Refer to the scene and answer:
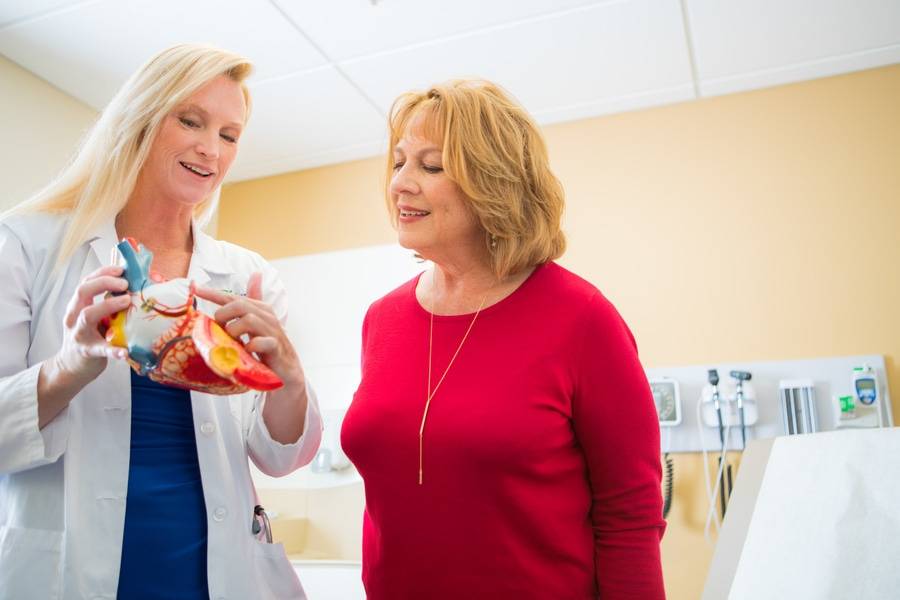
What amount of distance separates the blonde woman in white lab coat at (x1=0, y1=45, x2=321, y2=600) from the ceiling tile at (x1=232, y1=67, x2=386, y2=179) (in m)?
1.54

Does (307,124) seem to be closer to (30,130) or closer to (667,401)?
(30,130)

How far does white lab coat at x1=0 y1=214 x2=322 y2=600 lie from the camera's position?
0.88m

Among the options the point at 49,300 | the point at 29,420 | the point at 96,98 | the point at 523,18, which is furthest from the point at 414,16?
the point at 29,420

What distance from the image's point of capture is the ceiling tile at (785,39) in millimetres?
2207

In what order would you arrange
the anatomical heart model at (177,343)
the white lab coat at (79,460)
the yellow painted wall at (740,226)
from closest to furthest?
1. the anatomical heart model at (177,343)
2. the white lab coat at (79,460)
3. the yellow painted wall at (740,226)

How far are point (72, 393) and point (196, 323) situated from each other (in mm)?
207

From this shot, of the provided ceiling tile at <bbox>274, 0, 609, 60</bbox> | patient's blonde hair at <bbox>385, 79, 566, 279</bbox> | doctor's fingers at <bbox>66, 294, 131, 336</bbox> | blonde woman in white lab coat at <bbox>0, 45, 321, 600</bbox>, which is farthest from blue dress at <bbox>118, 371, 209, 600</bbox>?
ceiling tile at <bbox>274, 0, 609, 60</bbox>

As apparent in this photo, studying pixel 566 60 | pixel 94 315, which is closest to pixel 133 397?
pixel 94 315

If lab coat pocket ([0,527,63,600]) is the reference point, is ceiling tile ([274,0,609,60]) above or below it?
above

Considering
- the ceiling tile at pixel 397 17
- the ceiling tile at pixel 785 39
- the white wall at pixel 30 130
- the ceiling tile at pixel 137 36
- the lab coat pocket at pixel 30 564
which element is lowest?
the lab coat pocket at pixel 30 564

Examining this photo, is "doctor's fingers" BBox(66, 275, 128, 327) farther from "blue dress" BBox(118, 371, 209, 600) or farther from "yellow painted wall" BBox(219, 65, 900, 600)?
"yellow painted wall" BBox(219, 65, 900, 600)

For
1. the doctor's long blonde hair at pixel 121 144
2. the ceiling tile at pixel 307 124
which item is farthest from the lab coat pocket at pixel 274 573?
the ceiling tile at pixel 307 124

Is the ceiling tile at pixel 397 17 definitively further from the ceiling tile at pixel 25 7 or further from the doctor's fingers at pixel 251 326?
the doctor's fingers at pixel 251 326

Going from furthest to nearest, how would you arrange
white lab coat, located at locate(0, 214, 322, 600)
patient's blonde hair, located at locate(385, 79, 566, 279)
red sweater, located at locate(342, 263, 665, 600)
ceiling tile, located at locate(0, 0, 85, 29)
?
ceiling tile, located at locate(0, 0, 85, 29), patient's blonde hair, located at locate(385, 79, 566, 279), red sweater, located at locate(342, 263, 665, 600), white lab coat, located at locate(0, 214, 322, 600)
